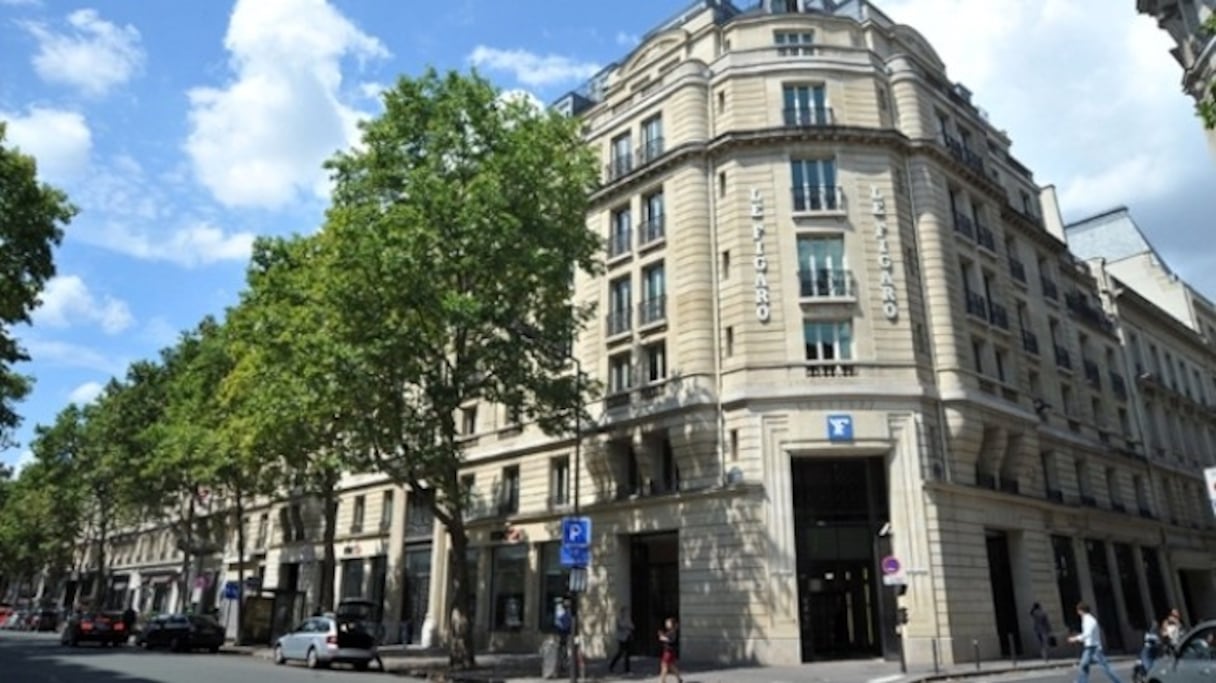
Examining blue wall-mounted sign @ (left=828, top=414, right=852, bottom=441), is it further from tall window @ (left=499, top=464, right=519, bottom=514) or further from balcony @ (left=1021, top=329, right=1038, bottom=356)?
tall window @ (left=499, top=464, right=519, bottom=514)

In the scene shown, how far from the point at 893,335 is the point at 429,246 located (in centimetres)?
1407

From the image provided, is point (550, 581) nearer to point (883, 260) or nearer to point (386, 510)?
point (386, 510)

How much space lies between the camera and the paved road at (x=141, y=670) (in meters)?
17.8

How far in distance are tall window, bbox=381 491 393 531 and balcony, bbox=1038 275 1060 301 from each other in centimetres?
2983

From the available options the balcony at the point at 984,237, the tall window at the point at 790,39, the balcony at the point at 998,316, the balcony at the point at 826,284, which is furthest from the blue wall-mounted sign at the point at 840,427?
the tall window at the point at 790,39

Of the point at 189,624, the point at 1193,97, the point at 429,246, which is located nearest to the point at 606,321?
the point at 429,246

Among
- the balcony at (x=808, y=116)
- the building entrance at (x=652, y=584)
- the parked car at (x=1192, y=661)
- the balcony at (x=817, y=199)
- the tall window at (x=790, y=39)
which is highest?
the tall window at (x=790, y=39)

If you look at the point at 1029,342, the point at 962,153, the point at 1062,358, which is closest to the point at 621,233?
the point at 962,153

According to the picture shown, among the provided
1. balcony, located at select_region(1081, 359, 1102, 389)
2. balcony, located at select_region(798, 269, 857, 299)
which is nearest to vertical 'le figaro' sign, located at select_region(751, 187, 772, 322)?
balcony, located at select_region(798, 269, 857, 299)

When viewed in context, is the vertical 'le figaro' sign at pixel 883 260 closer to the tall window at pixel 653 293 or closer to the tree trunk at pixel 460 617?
the tall window at pixel 653 293

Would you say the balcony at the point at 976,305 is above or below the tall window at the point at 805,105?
below

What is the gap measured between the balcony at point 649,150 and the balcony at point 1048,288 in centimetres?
1746

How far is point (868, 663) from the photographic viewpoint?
22344 millimetres

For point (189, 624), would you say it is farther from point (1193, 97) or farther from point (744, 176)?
point (1193, 97)
